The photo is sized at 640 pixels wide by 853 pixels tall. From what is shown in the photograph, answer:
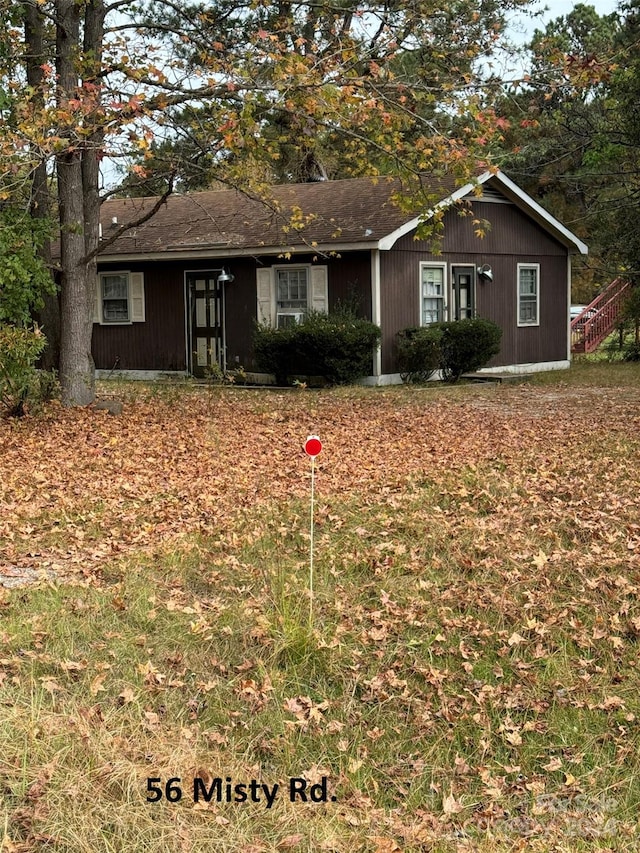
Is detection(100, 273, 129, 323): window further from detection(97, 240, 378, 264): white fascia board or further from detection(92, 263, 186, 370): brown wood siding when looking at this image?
detection(97, 240, 378, 264): white fascia board

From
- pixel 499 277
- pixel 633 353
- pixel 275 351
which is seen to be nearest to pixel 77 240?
pixel 275 351

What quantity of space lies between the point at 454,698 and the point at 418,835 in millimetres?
1287

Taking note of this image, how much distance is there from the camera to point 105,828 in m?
3.83

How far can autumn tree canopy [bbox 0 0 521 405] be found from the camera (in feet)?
36.4

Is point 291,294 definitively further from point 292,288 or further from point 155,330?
point 155,330

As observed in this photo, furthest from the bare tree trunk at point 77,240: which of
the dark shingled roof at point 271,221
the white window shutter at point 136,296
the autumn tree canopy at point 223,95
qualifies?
the white window shutter at point 136,296

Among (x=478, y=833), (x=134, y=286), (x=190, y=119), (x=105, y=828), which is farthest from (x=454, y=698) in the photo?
(x=134, y=286)

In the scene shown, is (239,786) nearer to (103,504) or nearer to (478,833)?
(478,833)

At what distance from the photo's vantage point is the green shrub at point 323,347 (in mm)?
18547

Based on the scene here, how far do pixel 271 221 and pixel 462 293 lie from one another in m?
4.75

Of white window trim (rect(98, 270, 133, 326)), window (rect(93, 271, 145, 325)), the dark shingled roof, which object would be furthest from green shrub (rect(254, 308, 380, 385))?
white window trim (rect(98, 270, 133, 326))

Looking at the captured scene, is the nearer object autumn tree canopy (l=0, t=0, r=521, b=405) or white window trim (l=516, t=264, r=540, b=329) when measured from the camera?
autumn tree canopy (l=0, t=0, r=521, b=405)

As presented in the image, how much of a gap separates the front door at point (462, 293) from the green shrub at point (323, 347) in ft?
10.6

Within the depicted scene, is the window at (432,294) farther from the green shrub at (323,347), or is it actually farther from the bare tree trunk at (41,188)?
the bare tree trunk at (41,188)
